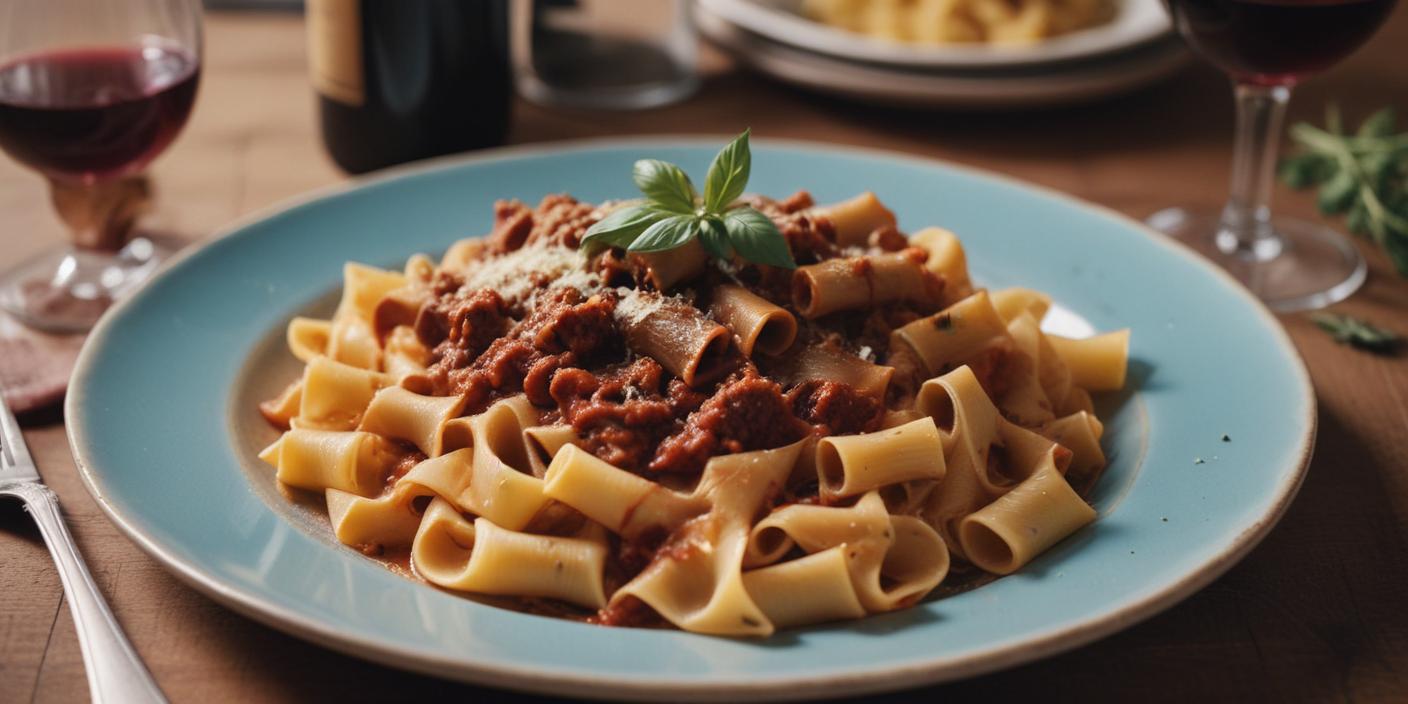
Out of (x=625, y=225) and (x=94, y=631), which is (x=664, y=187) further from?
(x=94, y=631)

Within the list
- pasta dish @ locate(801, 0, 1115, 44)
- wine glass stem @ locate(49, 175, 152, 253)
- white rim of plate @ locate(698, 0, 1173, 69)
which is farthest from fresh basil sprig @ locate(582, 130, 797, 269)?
pasta dish @ locate(801, 0, 1115, 44)

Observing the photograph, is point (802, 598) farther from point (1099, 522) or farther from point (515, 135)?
point (515, 135)

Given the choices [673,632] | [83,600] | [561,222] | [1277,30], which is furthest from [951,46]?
[83,600]

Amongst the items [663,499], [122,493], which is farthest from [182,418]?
[663,499]

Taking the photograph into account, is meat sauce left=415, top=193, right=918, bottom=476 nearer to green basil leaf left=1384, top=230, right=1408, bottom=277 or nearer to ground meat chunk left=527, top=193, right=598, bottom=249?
ground meat chunk left=527, top=193, right=598, bottom=249

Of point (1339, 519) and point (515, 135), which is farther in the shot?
point (515, 135)

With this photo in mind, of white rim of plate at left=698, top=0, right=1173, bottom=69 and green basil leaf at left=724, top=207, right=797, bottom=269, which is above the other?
green basil leaf at left=724, top=207, right=797, bottom=269
